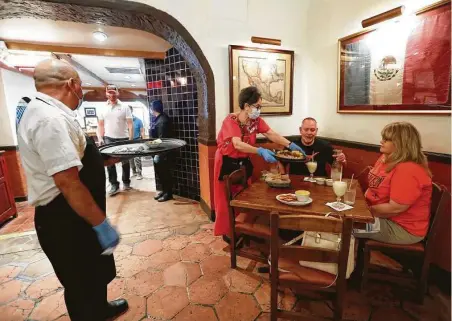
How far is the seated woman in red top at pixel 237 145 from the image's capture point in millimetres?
2426

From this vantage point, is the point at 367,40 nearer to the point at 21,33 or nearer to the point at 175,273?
the point at 175,273

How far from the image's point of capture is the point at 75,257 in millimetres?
1398

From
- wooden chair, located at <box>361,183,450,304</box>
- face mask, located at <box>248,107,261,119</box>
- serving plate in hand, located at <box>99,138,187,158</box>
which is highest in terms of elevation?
face mask, located at <box>248,107,261,119</box>

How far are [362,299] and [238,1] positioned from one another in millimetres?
3325

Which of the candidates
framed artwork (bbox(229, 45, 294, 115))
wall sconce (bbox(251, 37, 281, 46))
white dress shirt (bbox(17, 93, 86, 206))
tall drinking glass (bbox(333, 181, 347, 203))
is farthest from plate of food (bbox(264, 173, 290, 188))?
wall sconce (bbox(251, 37, 281, 46))

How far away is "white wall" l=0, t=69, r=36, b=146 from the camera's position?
4012 millimetres

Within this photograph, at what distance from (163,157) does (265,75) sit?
6.68 feet

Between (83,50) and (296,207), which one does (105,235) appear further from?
(83,50)

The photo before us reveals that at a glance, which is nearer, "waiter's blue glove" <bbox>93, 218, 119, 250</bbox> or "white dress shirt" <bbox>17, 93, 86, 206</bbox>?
"white dress shirt" <bbox>17, 93, 86, 206</bbox>

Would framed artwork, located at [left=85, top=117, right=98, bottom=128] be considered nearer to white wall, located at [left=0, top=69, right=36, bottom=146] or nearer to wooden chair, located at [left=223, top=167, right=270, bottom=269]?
white wall, located at [left=0, top=69, right=36, bottom=146]

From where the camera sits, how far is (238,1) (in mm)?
3055

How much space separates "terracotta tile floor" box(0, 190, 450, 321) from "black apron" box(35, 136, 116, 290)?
2.04ft

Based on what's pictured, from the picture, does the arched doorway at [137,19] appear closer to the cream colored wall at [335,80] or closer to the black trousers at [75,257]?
the cream colored wall at [335,80]

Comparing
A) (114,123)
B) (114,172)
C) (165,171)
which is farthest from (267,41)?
(114,172)
